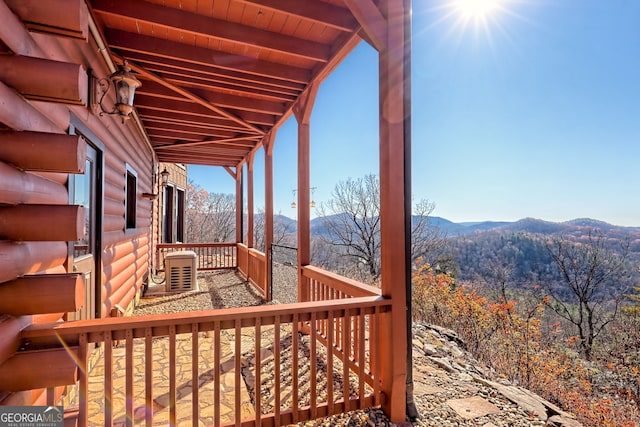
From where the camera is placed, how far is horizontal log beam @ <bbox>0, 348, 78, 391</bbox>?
1190 mm

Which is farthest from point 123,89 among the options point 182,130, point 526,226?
point 526,226

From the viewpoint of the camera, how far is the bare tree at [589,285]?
460 inches

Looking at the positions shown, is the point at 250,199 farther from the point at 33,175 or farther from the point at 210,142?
the point at 33,175

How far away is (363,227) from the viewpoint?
46.0 ft

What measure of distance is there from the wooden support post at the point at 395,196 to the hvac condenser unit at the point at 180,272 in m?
4.36

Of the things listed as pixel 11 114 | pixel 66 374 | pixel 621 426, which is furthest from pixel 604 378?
pixel 11 114

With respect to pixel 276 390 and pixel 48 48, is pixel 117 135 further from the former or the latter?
pixel 276 390

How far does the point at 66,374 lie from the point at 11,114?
112cm

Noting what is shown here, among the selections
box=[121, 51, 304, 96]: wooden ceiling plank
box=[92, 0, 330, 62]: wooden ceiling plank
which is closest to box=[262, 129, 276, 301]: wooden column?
box=[121, 51, 304, 96]: wooden ceiling plank

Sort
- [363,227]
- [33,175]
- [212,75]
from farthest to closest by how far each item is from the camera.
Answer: [363,227] → [212,75] → [33,175]

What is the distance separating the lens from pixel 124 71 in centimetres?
218

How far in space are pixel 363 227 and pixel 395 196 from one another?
1214cm

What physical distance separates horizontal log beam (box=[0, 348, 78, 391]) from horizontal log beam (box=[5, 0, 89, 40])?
4.52ft

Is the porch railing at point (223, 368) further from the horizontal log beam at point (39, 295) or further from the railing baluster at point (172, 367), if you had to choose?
the horizontal log beam at point (39, 295)
